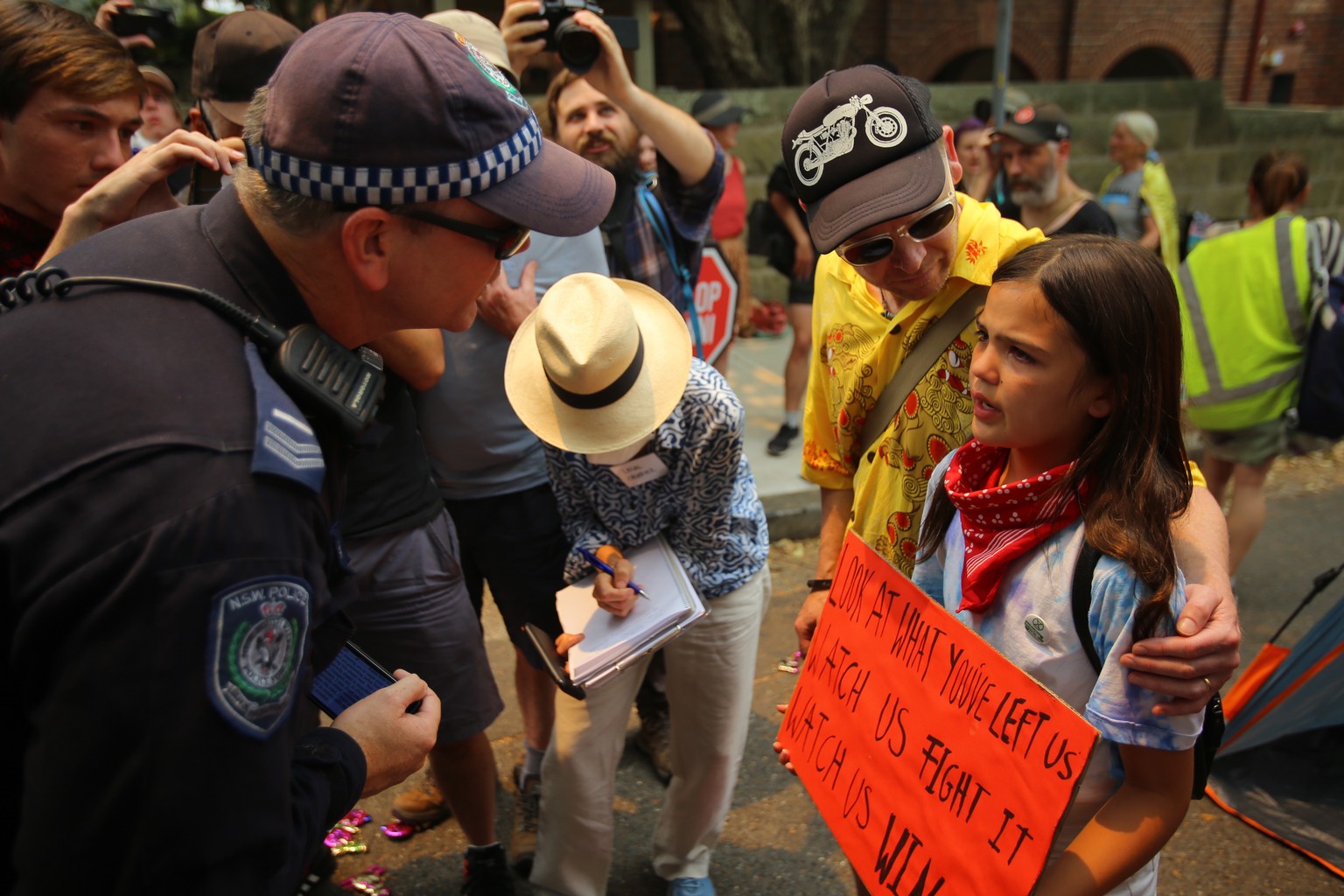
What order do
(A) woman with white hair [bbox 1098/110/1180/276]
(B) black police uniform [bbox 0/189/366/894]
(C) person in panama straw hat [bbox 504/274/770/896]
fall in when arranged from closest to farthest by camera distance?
(B) black police uniform [bbox 0/189/366/894] → (C) person in panama straw hat [bbox 504/274/770/896] → (A) woman with white hair [bbox 1098/110/1180/276]

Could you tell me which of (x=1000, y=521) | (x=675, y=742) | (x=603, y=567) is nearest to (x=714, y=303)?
(x=603, y=567)

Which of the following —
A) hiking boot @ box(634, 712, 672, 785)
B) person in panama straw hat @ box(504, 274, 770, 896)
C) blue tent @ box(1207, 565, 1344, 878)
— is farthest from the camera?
hiking boot @ box(634, 712, 672, 785)

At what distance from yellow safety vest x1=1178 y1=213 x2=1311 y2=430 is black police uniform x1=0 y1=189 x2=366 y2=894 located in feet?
13.4

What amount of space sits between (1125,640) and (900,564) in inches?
28.4

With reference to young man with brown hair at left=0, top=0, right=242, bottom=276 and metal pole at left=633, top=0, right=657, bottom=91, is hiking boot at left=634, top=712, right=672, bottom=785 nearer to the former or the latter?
young man with brown hair at left=0, top=0, right=242, bottom=276

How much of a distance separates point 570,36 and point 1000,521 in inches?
81.4

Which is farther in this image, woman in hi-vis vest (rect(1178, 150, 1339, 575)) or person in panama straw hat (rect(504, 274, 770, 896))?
woman in hi-vis vest (rect(1178, 150, 1339, 575))

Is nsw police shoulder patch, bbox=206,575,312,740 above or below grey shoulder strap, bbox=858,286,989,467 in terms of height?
above

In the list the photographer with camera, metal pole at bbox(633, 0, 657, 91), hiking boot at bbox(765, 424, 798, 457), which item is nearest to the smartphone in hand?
the photographer with camera

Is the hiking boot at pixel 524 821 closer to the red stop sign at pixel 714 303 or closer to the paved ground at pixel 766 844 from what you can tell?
the paved ground at pixel 766 844

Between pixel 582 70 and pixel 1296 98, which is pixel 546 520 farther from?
pixel 1296 98

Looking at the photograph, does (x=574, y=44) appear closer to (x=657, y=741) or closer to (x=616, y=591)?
(x=616, y=591)

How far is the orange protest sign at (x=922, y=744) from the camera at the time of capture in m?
1.35

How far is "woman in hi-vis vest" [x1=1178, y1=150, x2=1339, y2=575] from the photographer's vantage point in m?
4.02
